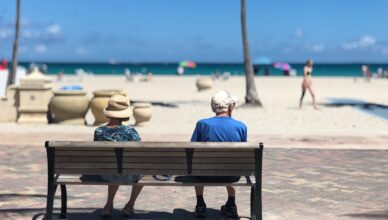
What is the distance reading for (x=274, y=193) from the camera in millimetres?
7168

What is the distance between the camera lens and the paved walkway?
618cm

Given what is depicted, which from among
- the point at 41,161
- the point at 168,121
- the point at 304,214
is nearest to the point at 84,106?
the point at 168,121

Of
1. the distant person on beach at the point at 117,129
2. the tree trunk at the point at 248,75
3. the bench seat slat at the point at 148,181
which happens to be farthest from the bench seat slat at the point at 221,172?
the tree trunk at the point at 248,75

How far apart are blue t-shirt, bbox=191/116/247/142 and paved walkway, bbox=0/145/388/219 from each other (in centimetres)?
93

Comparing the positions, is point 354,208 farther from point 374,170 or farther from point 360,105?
point 360,105

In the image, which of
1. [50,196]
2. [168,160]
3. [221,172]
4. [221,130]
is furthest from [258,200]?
[50,196]

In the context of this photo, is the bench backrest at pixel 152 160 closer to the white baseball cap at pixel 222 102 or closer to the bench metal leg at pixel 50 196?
the bench metal leg at pixel 50 196

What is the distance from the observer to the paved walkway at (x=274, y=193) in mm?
6176

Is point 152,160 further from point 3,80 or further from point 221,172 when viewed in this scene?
point 3,80

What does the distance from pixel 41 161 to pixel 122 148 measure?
447 cm

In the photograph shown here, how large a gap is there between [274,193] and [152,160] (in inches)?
92.2

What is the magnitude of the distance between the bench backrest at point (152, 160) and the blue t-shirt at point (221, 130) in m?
0.34

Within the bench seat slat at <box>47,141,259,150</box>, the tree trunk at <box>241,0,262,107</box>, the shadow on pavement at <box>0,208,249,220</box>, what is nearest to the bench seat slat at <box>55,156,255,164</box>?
the bench seat slat at <box>47,141,259,150</box>

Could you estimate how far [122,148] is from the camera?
5.29 metres
